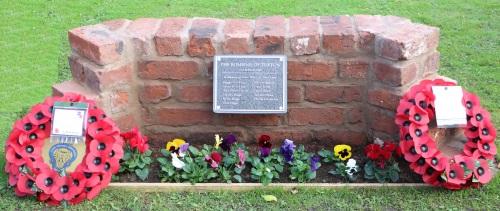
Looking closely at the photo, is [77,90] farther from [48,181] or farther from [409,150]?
[409,150]

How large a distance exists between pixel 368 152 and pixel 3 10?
4.74 m

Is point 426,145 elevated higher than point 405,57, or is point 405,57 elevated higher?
point 405,57

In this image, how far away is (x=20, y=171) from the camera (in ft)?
10.9

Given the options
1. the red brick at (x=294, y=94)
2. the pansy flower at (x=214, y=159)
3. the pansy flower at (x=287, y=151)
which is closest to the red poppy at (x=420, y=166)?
the pansy flower at (x=287, y=151)

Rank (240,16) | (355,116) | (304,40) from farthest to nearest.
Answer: (240,16) → (355,116) → (304,40)

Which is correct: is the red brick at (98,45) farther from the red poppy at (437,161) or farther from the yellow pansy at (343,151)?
the red poppy at (437,161)

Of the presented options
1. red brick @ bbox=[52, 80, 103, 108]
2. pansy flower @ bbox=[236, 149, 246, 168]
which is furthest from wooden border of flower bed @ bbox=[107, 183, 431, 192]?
red brick @ bbox=[52, 80, 103, 108]

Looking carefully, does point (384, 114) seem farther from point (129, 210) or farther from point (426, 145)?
point (129, 210)

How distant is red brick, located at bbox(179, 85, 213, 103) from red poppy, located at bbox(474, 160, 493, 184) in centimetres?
153

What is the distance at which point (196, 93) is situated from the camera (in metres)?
3.78

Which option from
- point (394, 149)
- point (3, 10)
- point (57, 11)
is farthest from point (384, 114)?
point (3, 10)

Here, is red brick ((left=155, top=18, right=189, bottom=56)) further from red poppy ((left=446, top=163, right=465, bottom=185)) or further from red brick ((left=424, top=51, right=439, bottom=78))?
red poppy ((left=446, top=163, right=465, bottom=185))

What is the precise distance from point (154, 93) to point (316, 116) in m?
0.97

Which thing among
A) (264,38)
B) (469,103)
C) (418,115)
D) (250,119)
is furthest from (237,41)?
(469,103)
